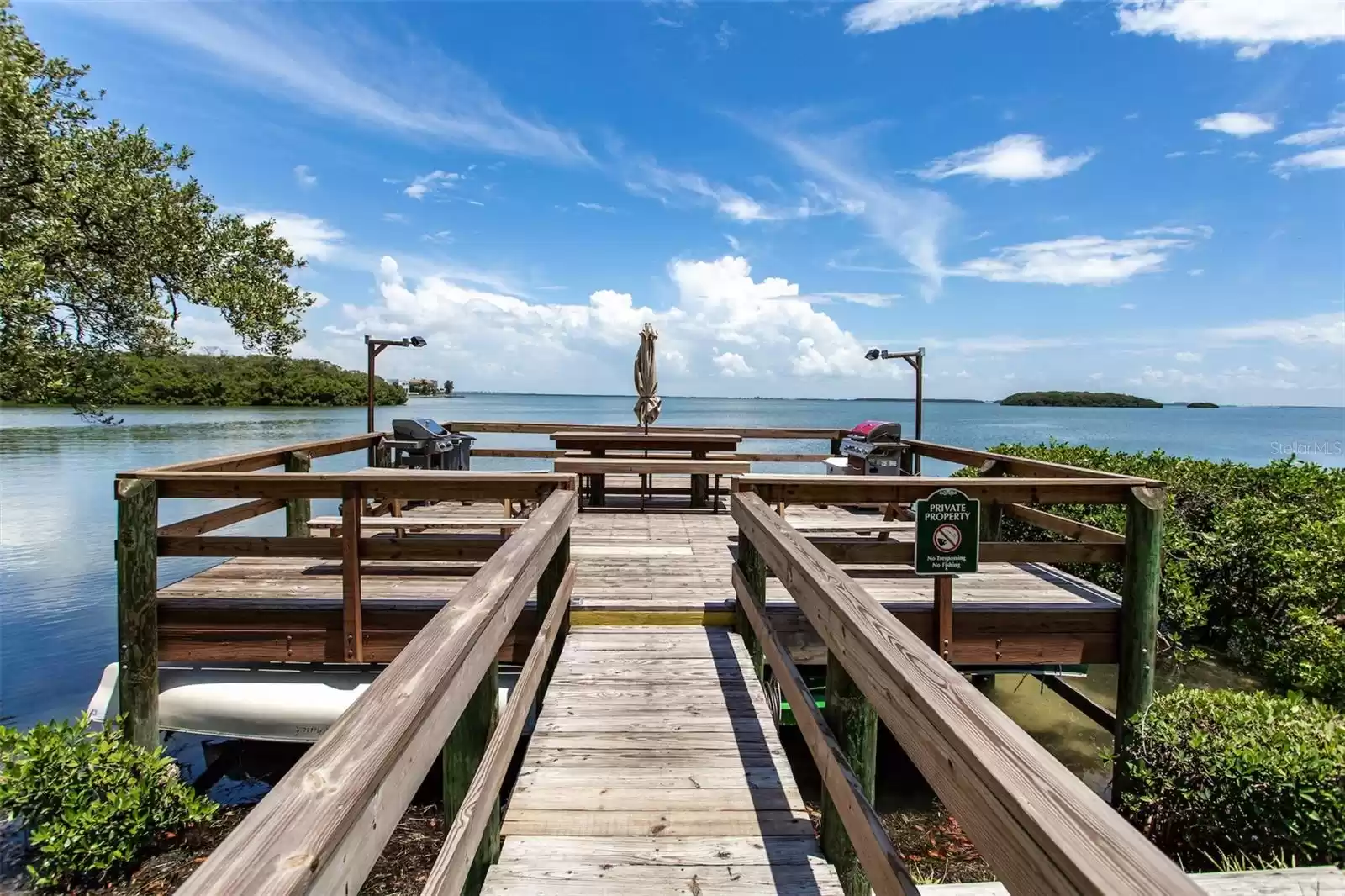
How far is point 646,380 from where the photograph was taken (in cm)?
866

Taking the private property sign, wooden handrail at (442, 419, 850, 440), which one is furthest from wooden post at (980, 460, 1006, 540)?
wooden handrail at (442, 419, 850, 440)

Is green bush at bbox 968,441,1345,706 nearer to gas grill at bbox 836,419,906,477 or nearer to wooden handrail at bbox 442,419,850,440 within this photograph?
gas grill at bbox 836,419,906,477

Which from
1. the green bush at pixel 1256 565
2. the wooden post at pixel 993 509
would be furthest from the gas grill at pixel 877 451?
the wooden post at pixel 993 509

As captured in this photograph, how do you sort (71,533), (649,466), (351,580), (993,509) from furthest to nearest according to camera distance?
(71,533), (649,466), (993,509), (351,580)

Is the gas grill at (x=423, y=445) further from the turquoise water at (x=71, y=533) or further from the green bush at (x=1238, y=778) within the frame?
the green bush at (x=1238, y=778)

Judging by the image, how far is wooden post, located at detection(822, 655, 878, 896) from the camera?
2041mm

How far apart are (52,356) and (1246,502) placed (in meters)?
14.1

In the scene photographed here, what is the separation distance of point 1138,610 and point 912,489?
5.16ft

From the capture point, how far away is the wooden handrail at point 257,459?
3898mm

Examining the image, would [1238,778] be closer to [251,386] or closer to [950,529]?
[950,529]

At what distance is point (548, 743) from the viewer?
2771 mm

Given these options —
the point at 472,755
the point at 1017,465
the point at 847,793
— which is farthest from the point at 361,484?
the point at 1017,465

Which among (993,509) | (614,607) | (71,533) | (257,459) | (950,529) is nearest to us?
(950,529)

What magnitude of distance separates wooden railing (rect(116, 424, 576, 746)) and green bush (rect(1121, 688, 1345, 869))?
3.57 metres
